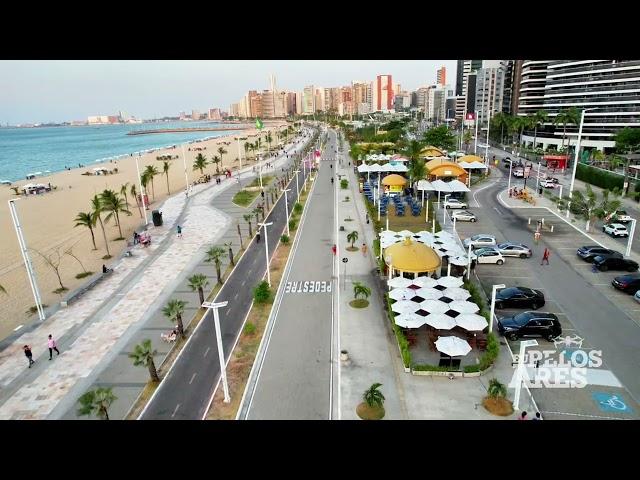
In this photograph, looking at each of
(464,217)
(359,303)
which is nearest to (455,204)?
(464,217)

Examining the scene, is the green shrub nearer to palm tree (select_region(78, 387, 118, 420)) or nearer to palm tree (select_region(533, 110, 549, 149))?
palm tree (select_region(78, 387, 118, 420))

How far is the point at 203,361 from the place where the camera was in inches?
777

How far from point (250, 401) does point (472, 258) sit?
60.1ft

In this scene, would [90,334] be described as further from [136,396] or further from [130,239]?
[130,239]

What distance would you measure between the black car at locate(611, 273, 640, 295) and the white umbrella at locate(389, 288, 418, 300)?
39.8 feet

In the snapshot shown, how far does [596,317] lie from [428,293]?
27.8 ft

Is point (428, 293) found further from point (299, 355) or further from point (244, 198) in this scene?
point (244, 198)

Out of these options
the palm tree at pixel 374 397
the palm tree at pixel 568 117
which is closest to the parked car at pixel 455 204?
the palm tree at pixel 374 397

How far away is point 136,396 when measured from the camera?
57.9ft

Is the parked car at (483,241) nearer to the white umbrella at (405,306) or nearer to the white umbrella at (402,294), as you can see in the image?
the white umbrella at (402,294)

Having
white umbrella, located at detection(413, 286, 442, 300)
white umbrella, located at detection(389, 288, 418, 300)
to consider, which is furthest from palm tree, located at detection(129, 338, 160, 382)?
white umbrella, located at detection(413, 286, 442, 300)

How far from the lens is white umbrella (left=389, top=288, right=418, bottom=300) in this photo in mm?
22797

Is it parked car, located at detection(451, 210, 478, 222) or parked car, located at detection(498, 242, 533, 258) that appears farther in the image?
parked car, located at detection(451, 210, 478, 222)
